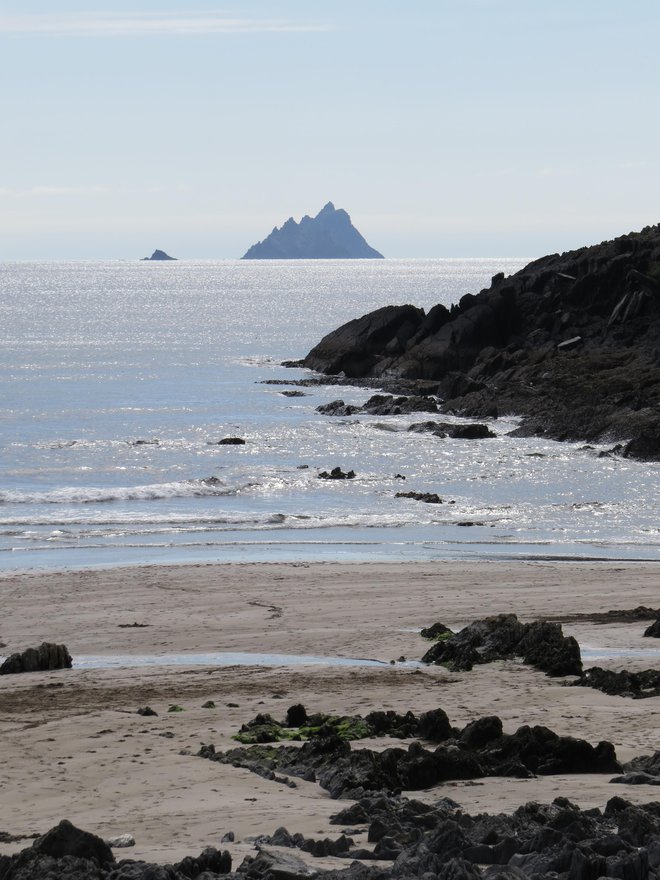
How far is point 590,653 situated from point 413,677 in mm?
2856

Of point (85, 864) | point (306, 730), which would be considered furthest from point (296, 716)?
point (85, 864)

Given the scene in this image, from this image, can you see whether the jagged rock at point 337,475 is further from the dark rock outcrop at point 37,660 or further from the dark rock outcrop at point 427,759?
the dark rock outcrop at point 427,759

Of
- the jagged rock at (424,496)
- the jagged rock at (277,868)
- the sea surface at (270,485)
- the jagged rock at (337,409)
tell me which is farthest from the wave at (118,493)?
the jagged rock at (277,868)

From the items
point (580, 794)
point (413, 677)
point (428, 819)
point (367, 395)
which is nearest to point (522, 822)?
point (428, 819)

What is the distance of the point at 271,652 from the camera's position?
58.9ft

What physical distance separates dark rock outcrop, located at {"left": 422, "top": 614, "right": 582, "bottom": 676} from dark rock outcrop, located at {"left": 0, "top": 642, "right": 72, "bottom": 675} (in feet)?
15.9

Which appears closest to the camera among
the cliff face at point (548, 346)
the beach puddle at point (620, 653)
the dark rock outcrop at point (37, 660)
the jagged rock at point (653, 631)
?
the dark rock outcrop at point (37, 660)

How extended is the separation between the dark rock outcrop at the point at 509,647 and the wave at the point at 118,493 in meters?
19.3

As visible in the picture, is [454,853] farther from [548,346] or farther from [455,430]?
[548,346]

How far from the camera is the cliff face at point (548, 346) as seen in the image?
4777cm

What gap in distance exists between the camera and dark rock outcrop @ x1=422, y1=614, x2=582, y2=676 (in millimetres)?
15750

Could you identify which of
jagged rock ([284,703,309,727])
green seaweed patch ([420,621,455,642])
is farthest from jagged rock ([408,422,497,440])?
jagged rock ([284,703,309,727])

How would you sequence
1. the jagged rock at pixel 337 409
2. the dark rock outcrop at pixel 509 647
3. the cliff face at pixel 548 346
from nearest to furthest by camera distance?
the dark rock outcrop at pixel 509 647 → the cliff face at pixel 548 346 → the jagged rock at pixel 337 409

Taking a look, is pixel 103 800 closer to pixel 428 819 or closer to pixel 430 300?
pixel 428 819
